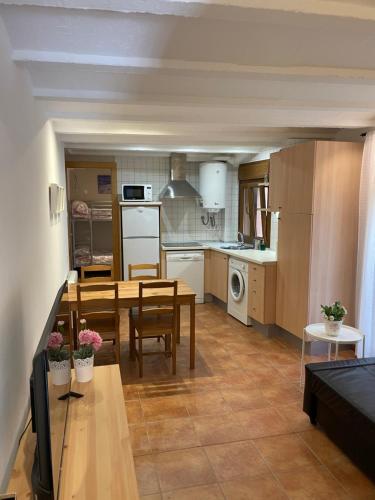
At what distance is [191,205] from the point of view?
6.51 meters

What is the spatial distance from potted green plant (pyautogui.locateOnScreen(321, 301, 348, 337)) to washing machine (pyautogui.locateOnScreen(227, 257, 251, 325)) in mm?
1818

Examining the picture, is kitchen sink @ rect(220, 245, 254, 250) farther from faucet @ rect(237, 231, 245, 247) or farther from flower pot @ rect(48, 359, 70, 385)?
flower pot @ rect(48, 359, 70, 385)

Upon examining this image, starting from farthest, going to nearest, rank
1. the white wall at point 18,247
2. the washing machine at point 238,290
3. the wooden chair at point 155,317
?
the washing machine at point 238,290 < the wooden chair at point 155,317 < the white wall at point 18,247

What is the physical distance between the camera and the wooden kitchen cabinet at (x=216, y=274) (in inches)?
218

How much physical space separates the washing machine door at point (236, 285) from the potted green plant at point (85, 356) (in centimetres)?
304

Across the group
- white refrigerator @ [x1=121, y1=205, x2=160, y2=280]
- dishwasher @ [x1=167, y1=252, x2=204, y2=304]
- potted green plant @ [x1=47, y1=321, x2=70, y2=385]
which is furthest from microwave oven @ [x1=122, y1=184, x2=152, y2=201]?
potted green plant @ [x1=47, y1=321, x2=70, y2=385]

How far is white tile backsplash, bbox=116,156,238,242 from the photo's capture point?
6211 millimetres

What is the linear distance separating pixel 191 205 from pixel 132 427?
4.30 m

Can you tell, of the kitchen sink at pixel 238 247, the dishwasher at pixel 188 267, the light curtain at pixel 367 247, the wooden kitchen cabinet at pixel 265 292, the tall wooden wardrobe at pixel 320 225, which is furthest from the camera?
the dishwasher at pixel 188 267

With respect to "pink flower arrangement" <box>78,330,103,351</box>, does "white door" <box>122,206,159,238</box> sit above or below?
above

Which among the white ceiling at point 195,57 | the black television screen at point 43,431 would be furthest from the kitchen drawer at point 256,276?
the black television screen at point 43,431

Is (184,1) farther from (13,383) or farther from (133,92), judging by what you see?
(13,383)

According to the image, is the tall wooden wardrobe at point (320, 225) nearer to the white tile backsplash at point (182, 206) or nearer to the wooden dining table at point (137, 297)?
the wooden dining table at point (137, 297)

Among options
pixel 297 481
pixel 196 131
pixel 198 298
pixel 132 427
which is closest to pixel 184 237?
pixel 198 298
